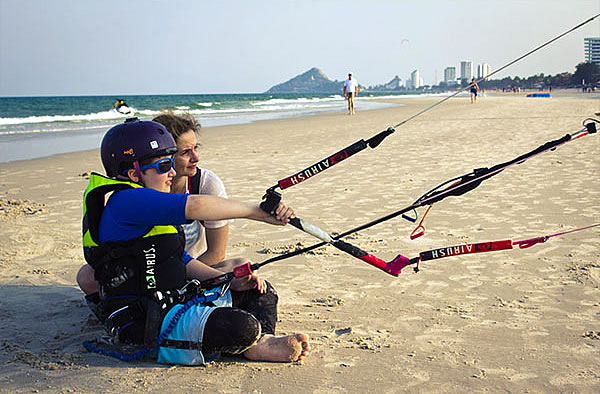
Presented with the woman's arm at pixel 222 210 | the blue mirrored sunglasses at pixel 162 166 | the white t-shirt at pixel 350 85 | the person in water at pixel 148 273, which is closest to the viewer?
the woman's arm at pixel 222 210

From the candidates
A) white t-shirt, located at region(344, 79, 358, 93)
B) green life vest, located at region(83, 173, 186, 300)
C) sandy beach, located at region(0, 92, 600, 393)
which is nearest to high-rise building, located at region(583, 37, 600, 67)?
sandy beach, located at region(0, 92, 600, 393)

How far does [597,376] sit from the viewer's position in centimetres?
267

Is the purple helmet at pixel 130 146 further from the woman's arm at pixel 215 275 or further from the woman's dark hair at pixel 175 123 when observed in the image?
the woman's arm at pixel 215 275

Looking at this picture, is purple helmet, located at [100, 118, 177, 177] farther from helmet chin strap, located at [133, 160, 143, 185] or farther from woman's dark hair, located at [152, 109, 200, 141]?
woman's dark hair, located at [152, 109, 200, 141]

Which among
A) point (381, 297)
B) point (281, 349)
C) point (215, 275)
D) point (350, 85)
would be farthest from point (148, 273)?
point (350, 85)

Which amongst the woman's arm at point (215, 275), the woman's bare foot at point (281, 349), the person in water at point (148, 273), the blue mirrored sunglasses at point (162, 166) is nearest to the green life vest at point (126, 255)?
the person in water at point (148, 273)

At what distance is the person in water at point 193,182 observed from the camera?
335 cm

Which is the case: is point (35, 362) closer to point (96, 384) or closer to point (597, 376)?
point (96, 384)

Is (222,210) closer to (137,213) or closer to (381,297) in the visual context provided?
(137,213)

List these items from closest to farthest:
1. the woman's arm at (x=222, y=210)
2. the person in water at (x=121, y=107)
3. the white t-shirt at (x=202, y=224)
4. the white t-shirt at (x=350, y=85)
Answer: the woman's arm at (x=222, y=210) < the white t-shirt at (x=202, y=224) < the person in water at (x=121, y=107) < the white t-shirt at (x=350, y=85)

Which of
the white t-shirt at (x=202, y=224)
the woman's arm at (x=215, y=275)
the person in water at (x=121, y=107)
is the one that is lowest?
the woman's arm at (x=215, y=275)

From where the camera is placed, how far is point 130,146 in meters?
2.76

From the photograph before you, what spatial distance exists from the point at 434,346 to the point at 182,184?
1741 mm

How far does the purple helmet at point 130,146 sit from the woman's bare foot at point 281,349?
1.10 m
